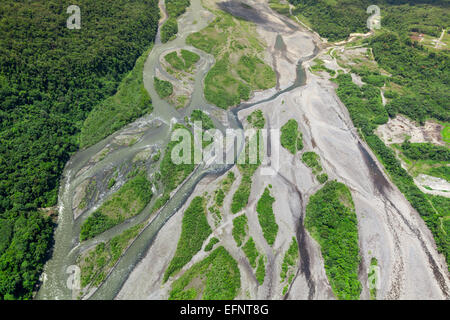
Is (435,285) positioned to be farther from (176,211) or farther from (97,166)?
(97,166)

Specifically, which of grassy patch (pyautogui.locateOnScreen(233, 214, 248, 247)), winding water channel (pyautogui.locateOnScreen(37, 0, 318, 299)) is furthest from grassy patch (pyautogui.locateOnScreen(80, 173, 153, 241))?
grassy patch (pyautogui.locateOnScreen(233, 214, 248, 247))

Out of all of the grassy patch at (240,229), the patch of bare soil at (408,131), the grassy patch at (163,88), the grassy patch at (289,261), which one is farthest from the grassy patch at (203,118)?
the patch of bare soil at (408,131)

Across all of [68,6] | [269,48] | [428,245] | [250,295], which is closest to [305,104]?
[269,48]

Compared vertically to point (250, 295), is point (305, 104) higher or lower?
higher

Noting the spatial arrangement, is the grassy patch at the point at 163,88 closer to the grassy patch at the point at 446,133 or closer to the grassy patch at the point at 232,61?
the grassy patch at the point at 232,61

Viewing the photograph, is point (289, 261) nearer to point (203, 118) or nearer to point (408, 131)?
point (203, 118)

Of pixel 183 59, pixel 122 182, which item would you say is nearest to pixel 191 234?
pixel 122 182

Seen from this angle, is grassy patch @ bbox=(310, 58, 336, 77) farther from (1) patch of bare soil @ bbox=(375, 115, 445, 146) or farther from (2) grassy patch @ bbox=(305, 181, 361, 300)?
(2) grassy patch @ bbox=(305, 181, 361, 300)
